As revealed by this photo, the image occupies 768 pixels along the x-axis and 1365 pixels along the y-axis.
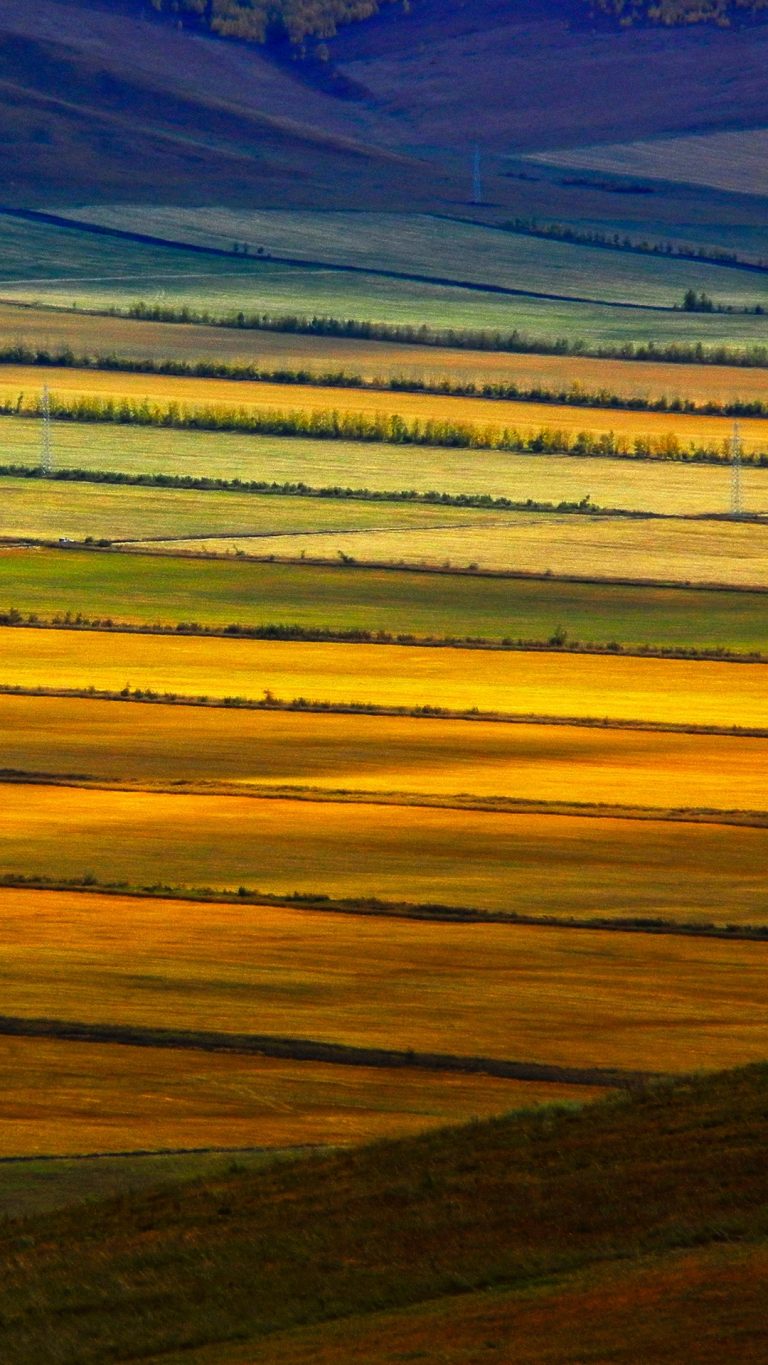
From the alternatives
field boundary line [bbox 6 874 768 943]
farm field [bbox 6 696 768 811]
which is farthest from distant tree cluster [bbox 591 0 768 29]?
field boundary line [bbox 6 874 768 943]

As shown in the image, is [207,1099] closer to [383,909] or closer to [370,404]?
[383,909]

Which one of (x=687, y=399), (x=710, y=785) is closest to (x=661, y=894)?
(x=710, y=785)

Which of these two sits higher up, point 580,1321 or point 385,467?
point 385,467

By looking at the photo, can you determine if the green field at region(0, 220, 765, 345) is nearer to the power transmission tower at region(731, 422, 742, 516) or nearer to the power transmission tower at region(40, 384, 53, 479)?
the power transmission tower at region(40, 384, 53, 479)

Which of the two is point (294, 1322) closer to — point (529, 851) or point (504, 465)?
point (529, 851)

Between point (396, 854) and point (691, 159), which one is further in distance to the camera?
point (691, 159)

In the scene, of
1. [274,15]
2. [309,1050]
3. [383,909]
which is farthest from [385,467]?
[274,15]

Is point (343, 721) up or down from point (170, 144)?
down
